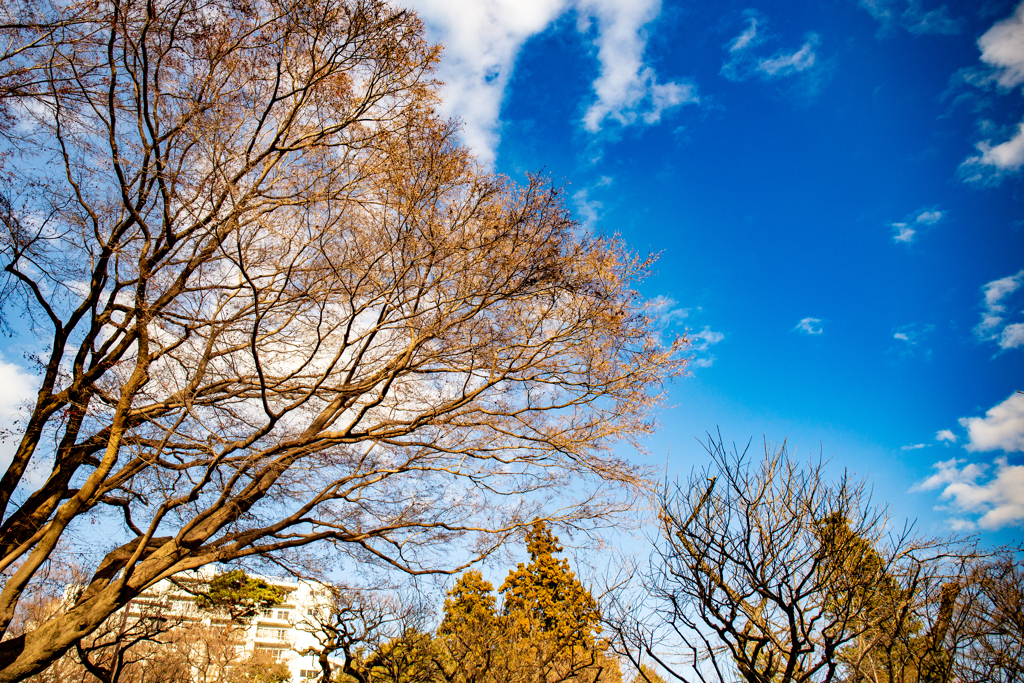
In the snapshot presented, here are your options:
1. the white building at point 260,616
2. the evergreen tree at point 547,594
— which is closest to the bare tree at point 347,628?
the white building at point 260,616

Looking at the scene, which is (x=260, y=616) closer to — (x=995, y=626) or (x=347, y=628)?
(x=347, y=628)

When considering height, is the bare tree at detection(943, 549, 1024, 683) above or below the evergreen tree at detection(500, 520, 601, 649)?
below

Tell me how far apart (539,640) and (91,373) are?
10.8 m

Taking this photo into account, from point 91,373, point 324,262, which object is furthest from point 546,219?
point 91,373

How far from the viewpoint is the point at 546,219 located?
648 centimetres

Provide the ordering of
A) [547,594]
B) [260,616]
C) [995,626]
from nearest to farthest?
[995,626] < [547,594] < [260,616]

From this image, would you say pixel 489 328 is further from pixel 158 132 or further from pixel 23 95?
pixel 23 95

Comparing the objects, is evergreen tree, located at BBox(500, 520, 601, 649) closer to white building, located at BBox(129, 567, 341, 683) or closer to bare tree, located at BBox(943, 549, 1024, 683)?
white building, located at BBox(129, 567, 341, 683)

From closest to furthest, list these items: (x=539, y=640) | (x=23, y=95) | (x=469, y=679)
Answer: (x=23, y=95) < (x=469, y=679) < (x=539, y=640)

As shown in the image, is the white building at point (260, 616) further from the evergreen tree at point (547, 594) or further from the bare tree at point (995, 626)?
the bare tree at point (995, 626)

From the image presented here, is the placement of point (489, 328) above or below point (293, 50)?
below

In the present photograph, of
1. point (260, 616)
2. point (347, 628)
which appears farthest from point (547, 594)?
point (260, 616)

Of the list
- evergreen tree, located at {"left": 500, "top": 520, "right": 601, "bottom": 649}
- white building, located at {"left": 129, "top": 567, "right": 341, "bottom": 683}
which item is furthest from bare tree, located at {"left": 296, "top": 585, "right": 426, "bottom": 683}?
evergreen tree, located at {"left": 500, "top": 520, "right": 601, "bottom": 649}

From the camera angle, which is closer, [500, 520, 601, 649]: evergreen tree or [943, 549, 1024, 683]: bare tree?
[943, 549, 1024, 683]: bare tree
